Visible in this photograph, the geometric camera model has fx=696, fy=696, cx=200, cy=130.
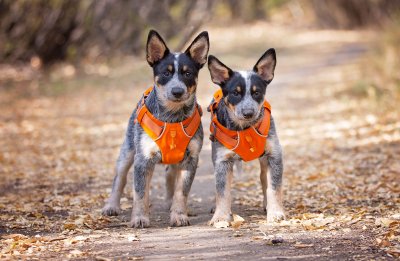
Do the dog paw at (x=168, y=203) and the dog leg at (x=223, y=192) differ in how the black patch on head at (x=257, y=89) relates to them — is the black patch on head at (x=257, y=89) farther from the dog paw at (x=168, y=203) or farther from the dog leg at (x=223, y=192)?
the dog paw at (x=168, y=203)

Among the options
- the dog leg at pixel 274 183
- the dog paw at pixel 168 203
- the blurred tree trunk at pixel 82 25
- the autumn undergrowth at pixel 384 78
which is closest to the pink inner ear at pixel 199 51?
the dog leg at pixel 274 183

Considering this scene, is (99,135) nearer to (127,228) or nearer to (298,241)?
(127,228)

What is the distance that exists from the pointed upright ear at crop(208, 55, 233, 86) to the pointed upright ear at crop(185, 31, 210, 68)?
0.11 m

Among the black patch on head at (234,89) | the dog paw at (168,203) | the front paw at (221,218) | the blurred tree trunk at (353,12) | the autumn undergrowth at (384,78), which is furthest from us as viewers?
the blurred tree trunk at (353,12)

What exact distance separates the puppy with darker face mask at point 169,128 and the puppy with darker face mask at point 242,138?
0.79 feet

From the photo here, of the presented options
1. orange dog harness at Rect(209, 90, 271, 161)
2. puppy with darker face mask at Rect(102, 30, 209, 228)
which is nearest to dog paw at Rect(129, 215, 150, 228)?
puppy with darker face mask at Rect(102, 30, 209, 228)

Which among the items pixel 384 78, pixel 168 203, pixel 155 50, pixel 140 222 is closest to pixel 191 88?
pixel 155 50

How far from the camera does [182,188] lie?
766cm

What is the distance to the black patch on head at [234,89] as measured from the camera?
733cm

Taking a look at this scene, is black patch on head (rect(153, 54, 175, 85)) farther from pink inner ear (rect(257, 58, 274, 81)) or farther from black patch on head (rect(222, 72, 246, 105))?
pink inner ear (rect(257, 58, 274, 81))

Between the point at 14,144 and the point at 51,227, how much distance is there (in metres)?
6.93

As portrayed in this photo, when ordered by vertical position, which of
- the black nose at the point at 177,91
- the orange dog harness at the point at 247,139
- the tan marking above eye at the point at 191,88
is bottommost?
the orange dog harness at the point at 247,139

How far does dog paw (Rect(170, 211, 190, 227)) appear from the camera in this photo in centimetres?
757

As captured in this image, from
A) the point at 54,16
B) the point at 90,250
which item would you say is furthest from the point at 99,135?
the point at 54,16
